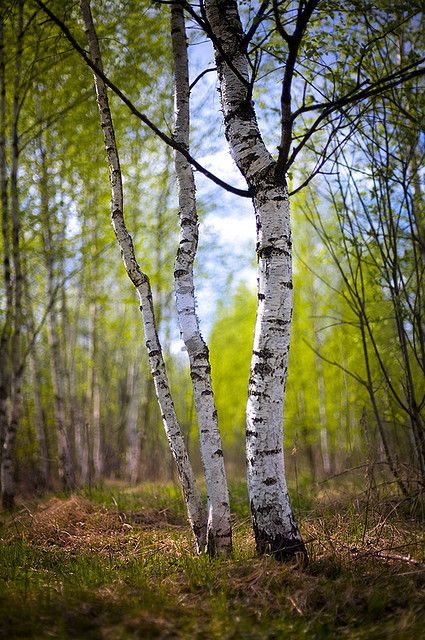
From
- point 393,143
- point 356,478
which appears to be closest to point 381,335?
point 356,478

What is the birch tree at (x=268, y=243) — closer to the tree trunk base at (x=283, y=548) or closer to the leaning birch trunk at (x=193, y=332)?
the tree trunk base at (x=283, y=548)

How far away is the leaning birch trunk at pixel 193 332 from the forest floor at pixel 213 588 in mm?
310

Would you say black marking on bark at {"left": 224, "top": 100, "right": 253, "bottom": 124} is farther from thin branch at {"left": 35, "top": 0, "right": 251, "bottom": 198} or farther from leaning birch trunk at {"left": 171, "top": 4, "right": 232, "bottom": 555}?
leaning birch trunk at {"left": 171, "top": 4, "right": 232, "bottom": 555}

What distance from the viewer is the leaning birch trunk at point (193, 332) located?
11.3 ft

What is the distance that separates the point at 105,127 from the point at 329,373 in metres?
11.3

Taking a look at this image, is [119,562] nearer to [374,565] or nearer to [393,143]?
[374,565]

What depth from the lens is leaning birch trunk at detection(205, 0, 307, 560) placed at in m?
3.07

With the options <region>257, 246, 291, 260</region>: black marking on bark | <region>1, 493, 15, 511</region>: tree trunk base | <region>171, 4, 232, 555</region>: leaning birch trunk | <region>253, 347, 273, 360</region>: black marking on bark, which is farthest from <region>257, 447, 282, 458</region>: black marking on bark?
<region>1, 493, 15, 511</region>: tree trunk base

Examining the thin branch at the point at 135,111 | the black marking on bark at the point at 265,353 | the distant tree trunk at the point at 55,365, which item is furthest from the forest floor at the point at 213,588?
the distant tree trunk at the point at 55,365

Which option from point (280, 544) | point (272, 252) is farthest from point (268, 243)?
point (280, 544)

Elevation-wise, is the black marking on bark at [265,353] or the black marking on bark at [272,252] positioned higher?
the black marking on bark at [272,252]

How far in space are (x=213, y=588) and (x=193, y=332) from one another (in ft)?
5.67

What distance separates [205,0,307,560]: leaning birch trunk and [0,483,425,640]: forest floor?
0.92 feet

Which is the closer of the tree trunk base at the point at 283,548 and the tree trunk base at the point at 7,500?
the tree trunk base at the point at 283,548
